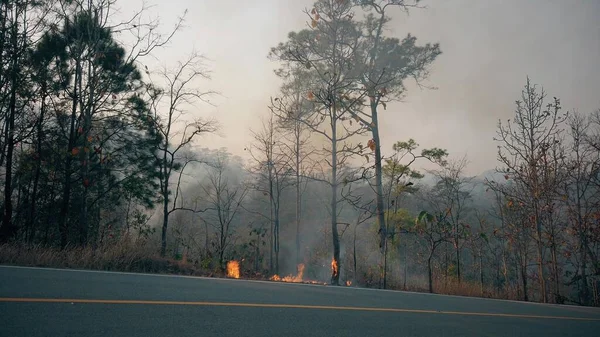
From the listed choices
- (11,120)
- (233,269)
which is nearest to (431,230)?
(233,269)

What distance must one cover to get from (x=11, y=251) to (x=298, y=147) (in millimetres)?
18772

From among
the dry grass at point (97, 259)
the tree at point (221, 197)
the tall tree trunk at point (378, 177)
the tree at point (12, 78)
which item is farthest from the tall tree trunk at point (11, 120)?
the tall tree trunk at point (378, 177)

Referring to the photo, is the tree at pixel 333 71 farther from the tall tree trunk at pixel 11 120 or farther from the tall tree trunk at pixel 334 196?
the tall tree trunk at pixel 11 120

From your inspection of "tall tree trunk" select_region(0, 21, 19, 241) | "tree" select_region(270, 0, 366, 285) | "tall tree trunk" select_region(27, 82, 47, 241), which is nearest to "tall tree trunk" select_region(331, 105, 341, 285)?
"tree" select_region(270, 0, 366, 285)

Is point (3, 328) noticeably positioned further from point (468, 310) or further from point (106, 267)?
point (468, 310)

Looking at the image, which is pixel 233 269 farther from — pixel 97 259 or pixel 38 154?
pixel 38 154

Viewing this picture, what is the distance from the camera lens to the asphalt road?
4.45 m

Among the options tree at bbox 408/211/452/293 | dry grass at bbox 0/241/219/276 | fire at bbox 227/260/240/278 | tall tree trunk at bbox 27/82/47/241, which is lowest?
fire at bbox 227/260/240/278

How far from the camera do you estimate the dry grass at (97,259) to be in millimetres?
8953

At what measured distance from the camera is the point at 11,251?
9078 mm

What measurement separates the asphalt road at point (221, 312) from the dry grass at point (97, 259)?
7.26ft

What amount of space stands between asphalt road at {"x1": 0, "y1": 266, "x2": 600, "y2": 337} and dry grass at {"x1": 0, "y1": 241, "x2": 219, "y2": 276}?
221 cm

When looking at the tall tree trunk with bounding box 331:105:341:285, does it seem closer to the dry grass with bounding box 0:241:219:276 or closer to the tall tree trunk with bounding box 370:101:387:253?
the tall tree trunk with bounding box 370:101:387:253

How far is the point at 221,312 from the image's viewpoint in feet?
17.7
